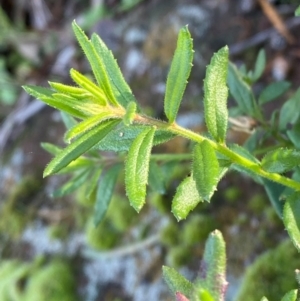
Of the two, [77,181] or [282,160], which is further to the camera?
[77,181]

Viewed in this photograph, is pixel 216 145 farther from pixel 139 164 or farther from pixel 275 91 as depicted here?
pixel 275 91

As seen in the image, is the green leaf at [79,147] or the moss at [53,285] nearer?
the green leaf at [79,147]

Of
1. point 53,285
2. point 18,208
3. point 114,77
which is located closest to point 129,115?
point 114,77

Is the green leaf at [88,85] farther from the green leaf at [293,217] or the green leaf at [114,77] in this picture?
the green leaf at [293,217]

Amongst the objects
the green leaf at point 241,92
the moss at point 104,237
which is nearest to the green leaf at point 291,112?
the green leaf at point 241,92

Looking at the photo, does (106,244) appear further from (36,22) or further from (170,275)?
(36,22)

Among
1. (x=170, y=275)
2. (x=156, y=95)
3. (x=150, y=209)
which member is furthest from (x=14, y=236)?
(x=170, y=275)
